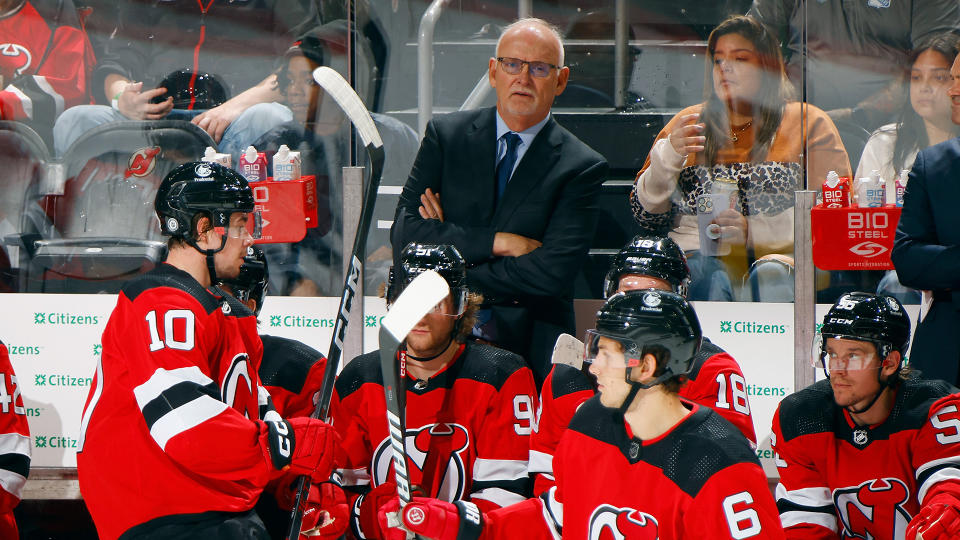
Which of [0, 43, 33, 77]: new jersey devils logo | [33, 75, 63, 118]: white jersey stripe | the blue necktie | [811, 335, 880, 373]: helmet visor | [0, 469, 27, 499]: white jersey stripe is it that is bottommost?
[0, 469, 27, 499]: white jersey stripe

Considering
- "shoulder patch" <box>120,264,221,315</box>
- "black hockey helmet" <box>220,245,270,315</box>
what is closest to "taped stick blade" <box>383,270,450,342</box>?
"shoulder patch" <box>120,264,221,315</box>

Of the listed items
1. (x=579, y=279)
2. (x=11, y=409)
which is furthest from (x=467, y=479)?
(x=11, y=409)

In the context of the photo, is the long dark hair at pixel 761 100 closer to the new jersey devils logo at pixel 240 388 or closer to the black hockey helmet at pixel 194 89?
the black hockey helmet at pixel 194 89

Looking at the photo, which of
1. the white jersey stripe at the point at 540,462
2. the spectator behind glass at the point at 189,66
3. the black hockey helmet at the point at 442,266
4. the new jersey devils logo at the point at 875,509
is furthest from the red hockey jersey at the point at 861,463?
the spectator behind glass at the point at 189,66

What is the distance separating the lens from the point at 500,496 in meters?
3.04

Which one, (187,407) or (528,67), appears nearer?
(187,407)

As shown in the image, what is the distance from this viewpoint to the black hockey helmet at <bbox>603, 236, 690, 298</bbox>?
302 cm

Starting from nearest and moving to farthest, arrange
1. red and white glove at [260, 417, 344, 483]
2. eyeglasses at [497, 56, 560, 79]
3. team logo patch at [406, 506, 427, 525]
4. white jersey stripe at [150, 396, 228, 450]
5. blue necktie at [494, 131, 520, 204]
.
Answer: team logo patch at [406, 506, 427, 525] < white jersey stripe at [150, 396, 228, 450] < red and white glove at [260, 417, 344, 483] < eyeglasses at [497, 56, 560, 79] < blue necktie at [494, 131, 520, 204]

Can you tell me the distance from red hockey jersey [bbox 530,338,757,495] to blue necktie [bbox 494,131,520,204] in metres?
0.77

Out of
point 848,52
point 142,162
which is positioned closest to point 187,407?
point 142,162

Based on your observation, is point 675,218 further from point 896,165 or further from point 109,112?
point 109,112

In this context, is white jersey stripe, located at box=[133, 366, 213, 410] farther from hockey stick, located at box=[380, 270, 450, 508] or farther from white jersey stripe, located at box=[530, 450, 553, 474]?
white jersey stripe, located at box=[530, 450, 553, 474]

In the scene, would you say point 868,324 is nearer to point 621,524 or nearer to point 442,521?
point 621,524

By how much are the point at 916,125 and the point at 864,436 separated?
1.41 metres
